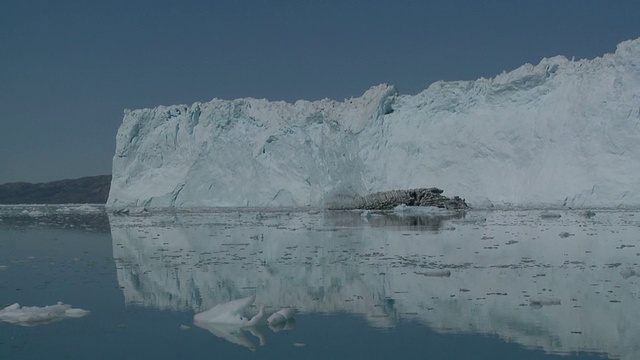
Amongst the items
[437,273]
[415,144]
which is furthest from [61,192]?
[437,273]

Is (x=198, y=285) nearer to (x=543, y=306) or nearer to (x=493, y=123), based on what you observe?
(x=543, y=306)

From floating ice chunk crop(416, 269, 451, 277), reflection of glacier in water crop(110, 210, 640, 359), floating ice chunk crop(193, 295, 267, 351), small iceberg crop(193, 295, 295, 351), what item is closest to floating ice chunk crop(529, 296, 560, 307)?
reflection of glacier in water crop(110, 210, 640, 359)

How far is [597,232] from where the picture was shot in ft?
42.1

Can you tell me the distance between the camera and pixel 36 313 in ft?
17.1

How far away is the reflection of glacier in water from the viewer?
4887 mm

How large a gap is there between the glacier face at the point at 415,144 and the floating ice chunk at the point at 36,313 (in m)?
23.0

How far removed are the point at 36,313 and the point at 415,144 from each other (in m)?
26.0

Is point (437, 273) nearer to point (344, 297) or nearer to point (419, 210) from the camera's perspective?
point (344, 297)

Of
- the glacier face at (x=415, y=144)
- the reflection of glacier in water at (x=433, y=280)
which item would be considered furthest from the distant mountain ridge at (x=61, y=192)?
the reflection of glacier in water at (x=433, y=280)

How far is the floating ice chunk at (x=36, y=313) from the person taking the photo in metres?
5.12

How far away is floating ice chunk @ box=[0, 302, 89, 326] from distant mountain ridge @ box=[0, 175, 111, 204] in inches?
3118

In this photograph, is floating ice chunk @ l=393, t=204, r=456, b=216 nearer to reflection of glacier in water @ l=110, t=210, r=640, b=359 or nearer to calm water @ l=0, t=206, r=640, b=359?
reflection of glacier in water @ l=110, t=210, r=640, b=359

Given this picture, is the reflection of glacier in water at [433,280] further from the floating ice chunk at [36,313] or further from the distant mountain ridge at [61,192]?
the distant mountain ridge at [61,192]

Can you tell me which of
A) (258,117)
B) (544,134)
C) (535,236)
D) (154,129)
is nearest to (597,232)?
(535,236)
